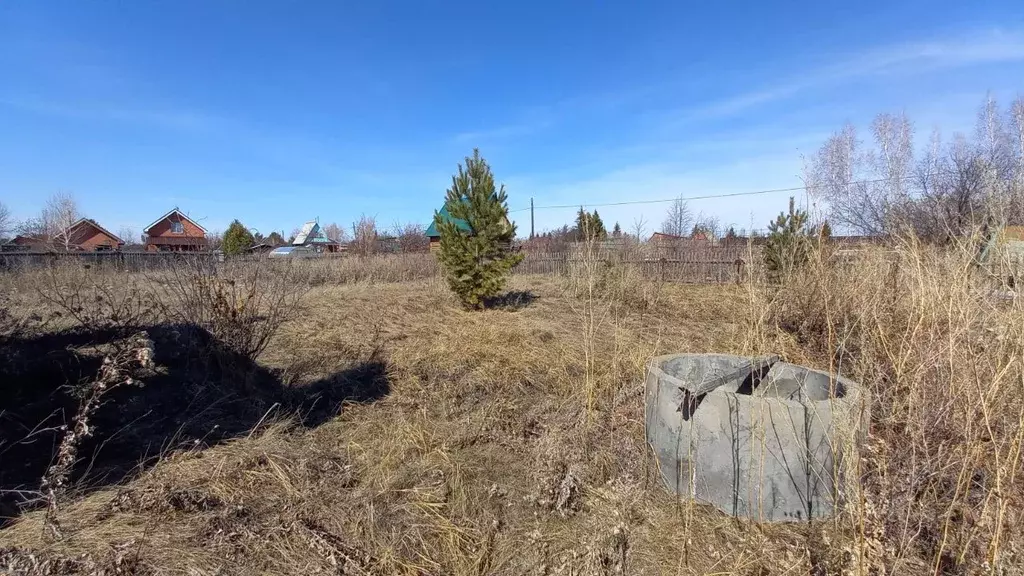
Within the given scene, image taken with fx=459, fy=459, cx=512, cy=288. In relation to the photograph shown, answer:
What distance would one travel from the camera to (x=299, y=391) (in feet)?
15.1

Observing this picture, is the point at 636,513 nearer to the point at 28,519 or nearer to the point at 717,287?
the point at 28,519

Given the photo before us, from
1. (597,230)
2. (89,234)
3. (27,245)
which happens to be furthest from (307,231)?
(597,230)

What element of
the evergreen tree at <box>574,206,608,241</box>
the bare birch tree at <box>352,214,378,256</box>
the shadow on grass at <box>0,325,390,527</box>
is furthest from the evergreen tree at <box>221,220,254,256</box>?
Answer: the shadow on grass at <box>0,325,390,527</box>

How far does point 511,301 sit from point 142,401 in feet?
20.7

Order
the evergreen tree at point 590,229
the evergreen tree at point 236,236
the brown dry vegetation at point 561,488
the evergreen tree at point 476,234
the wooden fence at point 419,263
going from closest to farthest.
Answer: the brown dry vegetation at point 561,488, the evergreen tree at point 590,229, the evergreen tree at point 476,234, the wooden fence at point 419,263, the evergreen tree at point 236,236

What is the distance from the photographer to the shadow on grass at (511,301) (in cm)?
871

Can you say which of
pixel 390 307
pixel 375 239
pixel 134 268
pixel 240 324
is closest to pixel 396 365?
pixel 240 324

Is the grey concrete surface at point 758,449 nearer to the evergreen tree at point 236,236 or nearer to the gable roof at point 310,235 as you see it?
the evergreen tree at point 236,236

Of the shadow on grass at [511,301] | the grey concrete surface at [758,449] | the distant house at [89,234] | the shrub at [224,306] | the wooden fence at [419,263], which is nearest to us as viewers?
the grey concrete surface at [758,449]

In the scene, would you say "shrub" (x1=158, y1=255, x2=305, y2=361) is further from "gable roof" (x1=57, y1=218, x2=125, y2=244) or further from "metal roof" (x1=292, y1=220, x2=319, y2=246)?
"metal roof" (x1=292, y1=220, x2=319, y2=246)

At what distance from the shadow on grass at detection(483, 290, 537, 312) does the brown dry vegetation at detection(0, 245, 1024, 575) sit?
411 cm

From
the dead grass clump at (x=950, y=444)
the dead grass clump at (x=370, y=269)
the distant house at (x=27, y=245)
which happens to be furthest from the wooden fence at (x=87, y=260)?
the dead grass clump at (x=950, y=444)

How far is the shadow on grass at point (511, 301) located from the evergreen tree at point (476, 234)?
574 millimetres

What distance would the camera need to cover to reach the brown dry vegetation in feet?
6.61
